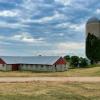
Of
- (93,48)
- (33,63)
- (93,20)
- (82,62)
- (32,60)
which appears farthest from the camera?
(93,20)

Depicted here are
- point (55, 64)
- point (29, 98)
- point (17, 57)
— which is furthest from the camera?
point (17, 57)

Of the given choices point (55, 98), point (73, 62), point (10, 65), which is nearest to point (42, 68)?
point (10, 65)

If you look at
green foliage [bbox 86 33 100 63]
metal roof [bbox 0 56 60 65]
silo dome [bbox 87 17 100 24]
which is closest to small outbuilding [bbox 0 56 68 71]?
metal roof [bbox 0 56 60 65]

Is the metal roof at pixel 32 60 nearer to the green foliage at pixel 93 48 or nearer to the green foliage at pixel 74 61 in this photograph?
the green foliage at pixel 74 61

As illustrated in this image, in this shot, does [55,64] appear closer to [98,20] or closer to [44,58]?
[44,58]

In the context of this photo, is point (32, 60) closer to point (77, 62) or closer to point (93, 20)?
point (77, 62)

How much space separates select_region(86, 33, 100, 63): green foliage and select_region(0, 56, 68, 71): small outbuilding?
15.3m

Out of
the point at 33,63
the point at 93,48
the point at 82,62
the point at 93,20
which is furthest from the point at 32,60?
the point at 93,20

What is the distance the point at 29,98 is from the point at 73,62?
77.3 meters

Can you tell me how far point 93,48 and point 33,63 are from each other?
880 inches

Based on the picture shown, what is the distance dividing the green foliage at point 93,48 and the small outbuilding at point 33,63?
50.2 feet

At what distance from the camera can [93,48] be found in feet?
328

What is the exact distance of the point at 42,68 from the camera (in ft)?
274

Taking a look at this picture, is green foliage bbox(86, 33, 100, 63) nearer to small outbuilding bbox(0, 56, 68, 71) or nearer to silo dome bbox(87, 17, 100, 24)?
silo dome bbox(87, 17, 100, 24)
